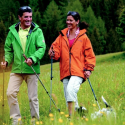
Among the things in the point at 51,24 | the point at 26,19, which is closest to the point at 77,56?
the point at 26,19

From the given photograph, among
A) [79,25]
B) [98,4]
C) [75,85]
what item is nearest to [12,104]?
[75,85]

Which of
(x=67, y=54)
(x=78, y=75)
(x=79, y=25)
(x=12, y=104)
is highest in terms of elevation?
(x=79, y=25)

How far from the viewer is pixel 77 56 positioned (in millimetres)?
5977

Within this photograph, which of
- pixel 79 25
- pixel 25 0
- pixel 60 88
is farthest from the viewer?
pixel 25 0

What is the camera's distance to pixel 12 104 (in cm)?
577

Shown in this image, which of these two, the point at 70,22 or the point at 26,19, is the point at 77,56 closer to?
the point at 70,22

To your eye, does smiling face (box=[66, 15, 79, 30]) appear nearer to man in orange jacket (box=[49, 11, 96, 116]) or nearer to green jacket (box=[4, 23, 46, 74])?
man in orange jacket (box=[49, 11, 96, 116])

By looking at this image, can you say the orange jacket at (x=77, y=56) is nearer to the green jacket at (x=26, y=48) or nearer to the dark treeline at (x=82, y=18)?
the green jacket at (x=26, y=48)

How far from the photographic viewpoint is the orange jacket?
5965 mm

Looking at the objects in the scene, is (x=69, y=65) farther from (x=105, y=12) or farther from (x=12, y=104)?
(x=105, y=12)

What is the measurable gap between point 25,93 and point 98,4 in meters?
78.6

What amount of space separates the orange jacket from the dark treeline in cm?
5513

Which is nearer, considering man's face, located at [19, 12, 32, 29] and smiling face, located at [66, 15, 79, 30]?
man's face, located at [19, 12, 32, 29]

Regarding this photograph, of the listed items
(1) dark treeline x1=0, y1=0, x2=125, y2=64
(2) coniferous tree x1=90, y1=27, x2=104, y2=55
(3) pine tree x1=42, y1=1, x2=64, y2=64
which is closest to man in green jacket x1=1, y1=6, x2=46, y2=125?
(1) dark treeline x1=0, y1=0, x2=125, y2=64
